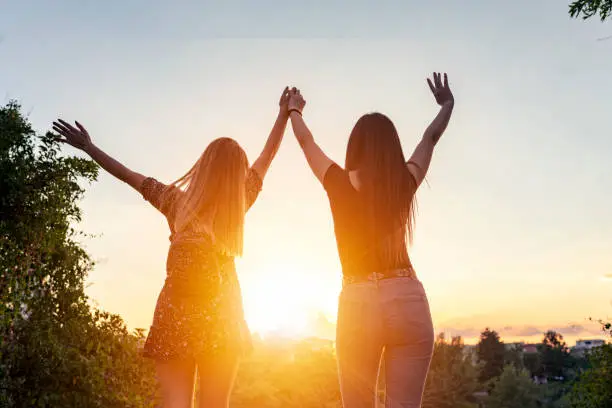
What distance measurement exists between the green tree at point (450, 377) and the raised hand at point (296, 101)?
40020 millimetres

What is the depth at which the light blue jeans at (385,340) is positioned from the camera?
121 inches

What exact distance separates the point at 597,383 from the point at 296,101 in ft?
29.1

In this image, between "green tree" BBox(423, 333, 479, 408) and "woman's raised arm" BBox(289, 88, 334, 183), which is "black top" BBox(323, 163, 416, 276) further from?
"green tree" BBox(423, 333, 479, 408)

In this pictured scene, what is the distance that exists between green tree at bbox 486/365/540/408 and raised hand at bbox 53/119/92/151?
4926 cm

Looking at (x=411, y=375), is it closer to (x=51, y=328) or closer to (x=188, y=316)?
(x=188, y=316)

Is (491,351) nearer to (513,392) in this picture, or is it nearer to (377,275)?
(513,392)

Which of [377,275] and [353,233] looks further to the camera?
[353,233]

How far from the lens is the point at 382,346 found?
317 centimetres

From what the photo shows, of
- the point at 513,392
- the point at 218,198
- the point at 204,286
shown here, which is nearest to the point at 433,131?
the point at 218,198

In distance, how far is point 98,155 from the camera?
4.11 meters

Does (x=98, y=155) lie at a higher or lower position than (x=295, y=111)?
lower

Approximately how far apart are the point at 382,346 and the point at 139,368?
343 inches

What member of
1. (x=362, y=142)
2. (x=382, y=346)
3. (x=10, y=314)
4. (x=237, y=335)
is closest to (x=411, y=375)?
(x=382, y=346)

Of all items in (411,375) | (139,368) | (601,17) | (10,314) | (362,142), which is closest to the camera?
(411,375)
